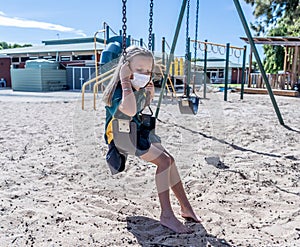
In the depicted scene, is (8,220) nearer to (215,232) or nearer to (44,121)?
(215,232)

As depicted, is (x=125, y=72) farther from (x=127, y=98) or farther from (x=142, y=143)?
(x=142, y=143)

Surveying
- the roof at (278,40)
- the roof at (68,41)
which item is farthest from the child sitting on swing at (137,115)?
the roof at (68,41)

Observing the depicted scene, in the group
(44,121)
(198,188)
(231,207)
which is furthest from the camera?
(44,121)

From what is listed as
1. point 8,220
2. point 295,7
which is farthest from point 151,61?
point 295,7

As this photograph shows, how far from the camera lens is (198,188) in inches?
94.0

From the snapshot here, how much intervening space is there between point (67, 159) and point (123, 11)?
183 centimetres

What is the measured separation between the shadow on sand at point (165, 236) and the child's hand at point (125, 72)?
0.90 meters

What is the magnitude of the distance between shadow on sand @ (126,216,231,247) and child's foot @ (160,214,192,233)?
3 cm

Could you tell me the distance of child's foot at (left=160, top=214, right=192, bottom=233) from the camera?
1716 millimetres

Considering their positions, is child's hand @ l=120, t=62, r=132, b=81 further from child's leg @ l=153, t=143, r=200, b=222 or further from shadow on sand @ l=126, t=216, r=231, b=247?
shadow on sand @ l=126, t=216, r=231, b=247

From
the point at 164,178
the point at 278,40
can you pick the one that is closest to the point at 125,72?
the point at 164,178

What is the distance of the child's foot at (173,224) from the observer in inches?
67.6

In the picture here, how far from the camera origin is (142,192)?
7.63ft

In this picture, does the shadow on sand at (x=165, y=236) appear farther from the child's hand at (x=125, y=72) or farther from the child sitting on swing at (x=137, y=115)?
the child's hand at (x=125, y=72)
